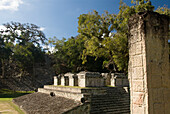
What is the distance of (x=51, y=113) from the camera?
7559 millimetres

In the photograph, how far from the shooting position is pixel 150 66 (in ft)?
12.8

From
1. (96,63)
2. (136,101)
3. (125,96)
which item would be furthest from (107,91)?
(96,63)

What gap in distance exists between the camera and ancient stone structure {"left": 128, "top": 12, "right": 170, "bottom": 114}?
3857 mm

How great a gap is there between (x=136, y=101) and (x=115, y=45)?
32.6 feet

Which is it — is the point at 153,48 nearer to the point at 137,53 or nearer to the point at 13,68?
the point at 137,53

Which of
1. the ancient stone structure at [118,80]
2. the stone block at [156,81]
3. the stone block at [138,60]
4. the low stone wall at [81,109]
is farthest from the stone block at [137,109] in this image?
the ancient stone structure at [118,80]

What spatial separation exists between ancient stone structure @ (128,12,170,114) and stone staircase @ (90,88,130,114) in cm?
447

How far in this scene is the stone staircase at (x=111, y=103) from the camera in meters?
8.42

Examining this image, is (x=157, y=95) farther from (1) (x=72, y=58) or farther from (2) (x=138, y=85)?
(1) (x=72, y=58)

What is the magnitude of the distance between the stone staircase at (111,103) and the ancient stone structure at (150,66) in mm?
4473

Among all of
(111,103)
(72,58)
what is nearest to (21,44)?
(72,58)

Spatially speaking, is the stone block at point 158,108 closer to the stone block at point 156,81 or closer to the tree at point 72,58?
the stone block at point 156,81

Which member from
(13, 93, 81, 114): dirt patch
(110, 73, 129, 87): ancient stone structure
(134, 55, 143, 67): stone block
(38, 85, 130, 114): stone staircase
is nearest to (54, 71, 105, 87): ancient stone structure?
(38, 85, 130, 114): stone staircase

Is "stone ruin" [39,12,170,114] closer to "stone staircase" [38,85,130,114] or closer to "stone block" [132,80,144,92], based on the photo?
"stone block" [132,80,144,92]
